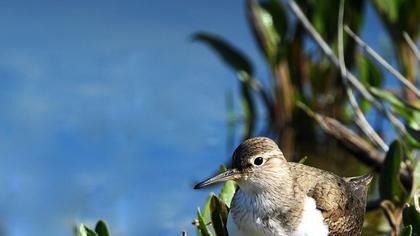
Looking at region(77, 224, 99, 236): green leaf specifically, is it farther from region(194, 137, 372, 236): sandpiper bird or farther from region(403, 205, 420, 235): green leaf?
region(403, 205, 420, 235): green leaf

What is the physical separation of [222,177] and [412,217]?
1.02 metres

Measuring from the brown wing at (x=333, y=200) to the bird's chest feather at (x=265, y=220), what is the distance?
8 centimetres

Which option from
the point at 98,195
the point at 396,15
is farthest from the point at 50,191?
the point at 396,15

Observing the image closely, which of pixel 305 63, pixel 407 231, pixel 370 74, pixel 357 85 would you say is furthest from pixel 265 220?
pixel 305 63

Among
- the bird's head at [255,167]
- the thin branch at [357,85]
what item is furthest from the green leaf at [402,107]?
the bird's head at [255,167]

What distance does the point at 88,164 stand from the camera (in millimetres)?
9477

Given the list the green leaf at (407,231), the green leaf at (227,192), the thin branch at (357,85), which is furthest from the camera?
the thin branch at (357,85)

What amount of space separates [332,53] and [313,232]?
8.18 feet

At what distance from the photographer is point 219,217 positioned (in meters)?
6.58

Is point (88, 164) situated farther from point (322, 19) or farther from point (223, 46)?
point (322, 19)

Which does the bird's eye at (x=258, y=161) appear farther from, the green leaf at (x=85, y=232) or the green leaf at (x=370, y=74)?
the green leaf at (x=370, y=74)

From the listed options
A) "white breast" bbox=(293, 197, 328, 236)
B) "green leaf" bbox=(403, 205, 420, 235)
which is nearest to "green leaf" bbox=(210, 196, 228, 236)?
"white breast" bbox=(293, 197, 328, 236)

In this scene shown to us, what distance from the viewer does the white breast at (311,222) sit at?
6.39m

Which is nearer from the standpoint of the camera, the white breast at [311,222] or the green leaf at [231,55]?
the white breast at [311,222]
